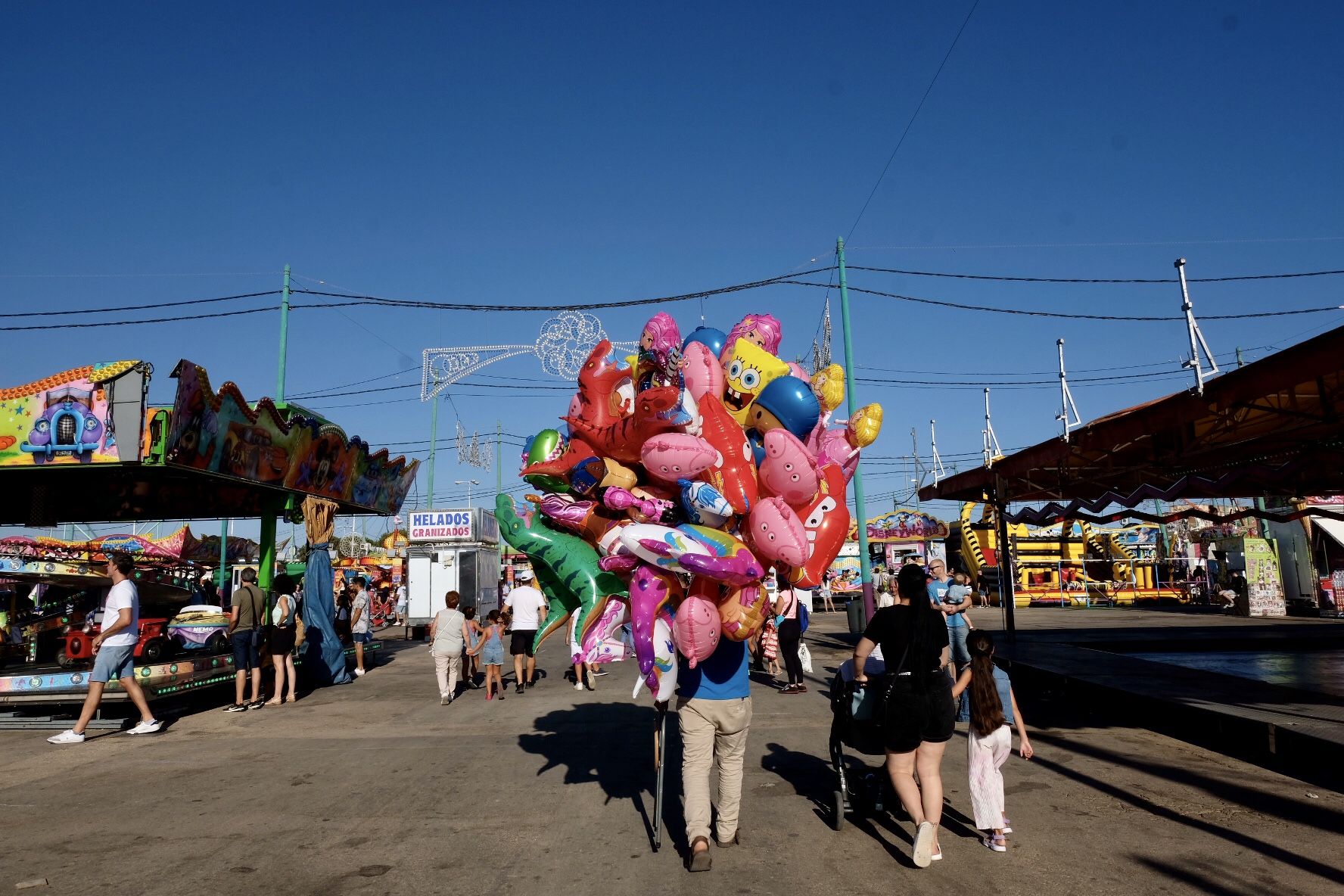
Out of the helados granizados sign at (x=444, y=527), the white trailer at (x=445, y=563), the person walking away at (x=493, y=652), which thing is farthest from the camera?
the helados granizados sign at (x=444, y=527)

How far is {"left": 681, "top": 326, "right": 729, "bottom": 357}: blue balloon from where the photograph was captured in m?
5.95

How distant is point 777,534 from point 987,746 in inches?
76.7

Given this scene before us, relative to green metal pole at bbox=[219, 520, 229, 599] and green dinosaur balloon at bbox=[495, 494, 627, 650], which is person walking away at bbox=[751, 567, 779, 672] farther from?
green metal pole at bbox=[219, 520, 229, 599]

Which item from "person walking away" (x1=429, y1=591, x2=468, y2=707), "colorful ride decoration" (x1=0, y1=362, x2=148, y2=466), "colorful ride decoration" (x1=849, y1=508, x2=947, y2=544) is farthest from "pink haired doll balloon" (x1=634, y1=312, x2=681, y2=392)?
"colorful ride decoration" (x1=849, y1=508, x2=947, y2=544)

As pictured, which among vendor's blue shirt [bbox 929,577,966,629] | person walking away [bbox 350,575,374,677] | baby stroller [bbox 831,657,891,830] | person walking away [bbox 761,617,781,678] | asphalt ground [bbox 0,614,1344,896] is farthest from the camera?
person walking away [bbox 350,575,374,677]

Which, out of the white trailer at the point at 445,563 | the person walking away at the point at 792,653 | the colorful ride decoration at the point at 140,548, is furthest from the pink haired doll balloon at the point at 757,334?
the white trailer at the point at 445,563

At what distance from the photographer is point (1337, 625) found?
1878 cm

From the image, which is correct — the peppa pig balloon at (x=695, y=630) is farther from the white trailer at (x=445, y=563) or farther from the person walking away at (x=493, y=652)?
the white trailer at (x=445, y=563)

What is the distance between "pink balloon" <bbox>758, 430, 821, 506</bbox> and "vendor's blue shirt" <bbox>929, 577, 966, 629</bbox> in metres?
3.09

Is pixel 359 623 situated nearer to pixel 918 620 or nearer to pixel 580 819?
pixel 580 819

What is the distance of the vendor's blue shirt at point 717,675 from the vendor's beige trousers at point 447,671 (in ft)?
22.8

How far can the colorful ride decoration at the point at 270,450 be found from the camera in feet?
33.8

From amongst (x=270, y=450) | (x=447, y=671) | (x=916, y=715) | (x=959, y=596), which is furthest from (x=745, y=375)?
(x=270, y=450)

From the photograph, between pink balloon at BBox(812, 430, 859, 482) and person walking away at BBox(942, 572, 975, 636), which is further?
person walking away at BBox(942, 572, 975, 636)
